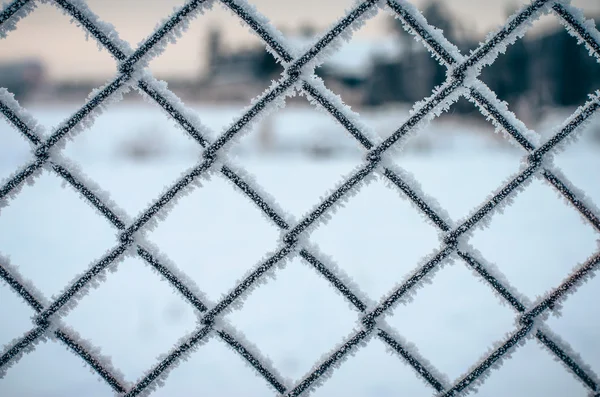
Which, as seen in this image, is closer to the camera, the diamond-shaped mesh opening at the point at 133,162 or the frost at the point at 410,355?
the frost at the point at 410,355

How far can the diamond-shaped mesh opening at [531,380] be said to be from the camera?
214cm

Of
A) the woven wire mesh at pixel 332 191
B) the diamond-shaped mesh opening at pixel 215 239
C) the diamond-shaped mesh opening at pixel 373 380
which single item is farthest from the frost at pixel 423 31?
the diamond-shaped mesh opening at pixel 215 239

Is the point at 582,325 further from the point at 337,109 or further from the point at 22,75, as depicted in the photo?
the point at 22,75

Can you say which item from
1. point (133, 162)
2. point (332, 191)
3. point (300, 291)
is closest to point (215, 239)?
point (300, 291)

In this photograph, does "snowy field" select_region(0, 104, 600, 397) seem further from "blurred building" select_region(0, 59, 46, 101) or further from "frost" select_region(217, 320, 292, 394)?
"blurred building" select_region(0, 59, 46, 101)

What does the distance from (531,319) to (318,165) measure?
10197mm

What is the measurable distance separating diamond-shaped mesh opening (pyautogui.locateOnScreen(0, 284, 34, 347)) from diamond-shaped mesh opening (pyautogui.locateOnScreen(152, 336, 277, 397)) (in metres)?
1.23

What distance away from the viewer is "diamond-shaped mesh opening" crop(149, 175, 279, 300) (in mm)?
3812

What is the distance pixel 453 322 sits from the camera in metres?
2.86

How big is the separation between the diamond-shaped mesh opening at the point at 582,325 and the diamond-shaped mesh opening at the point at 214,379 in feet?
6.07

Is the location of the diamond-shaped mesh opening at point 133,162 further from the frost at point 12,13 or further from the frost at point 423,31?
the frost at point 423,31

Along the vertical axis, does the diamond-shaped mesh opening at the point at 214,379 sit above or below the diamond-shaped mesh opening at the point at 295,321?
below

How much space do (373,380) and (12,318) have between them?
101 inches

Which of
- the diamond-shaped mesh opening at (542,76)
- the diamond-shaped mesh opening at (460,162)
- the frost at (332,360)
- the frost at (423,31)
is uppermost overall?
the diamond-shaped mesh opening at (542,76)
